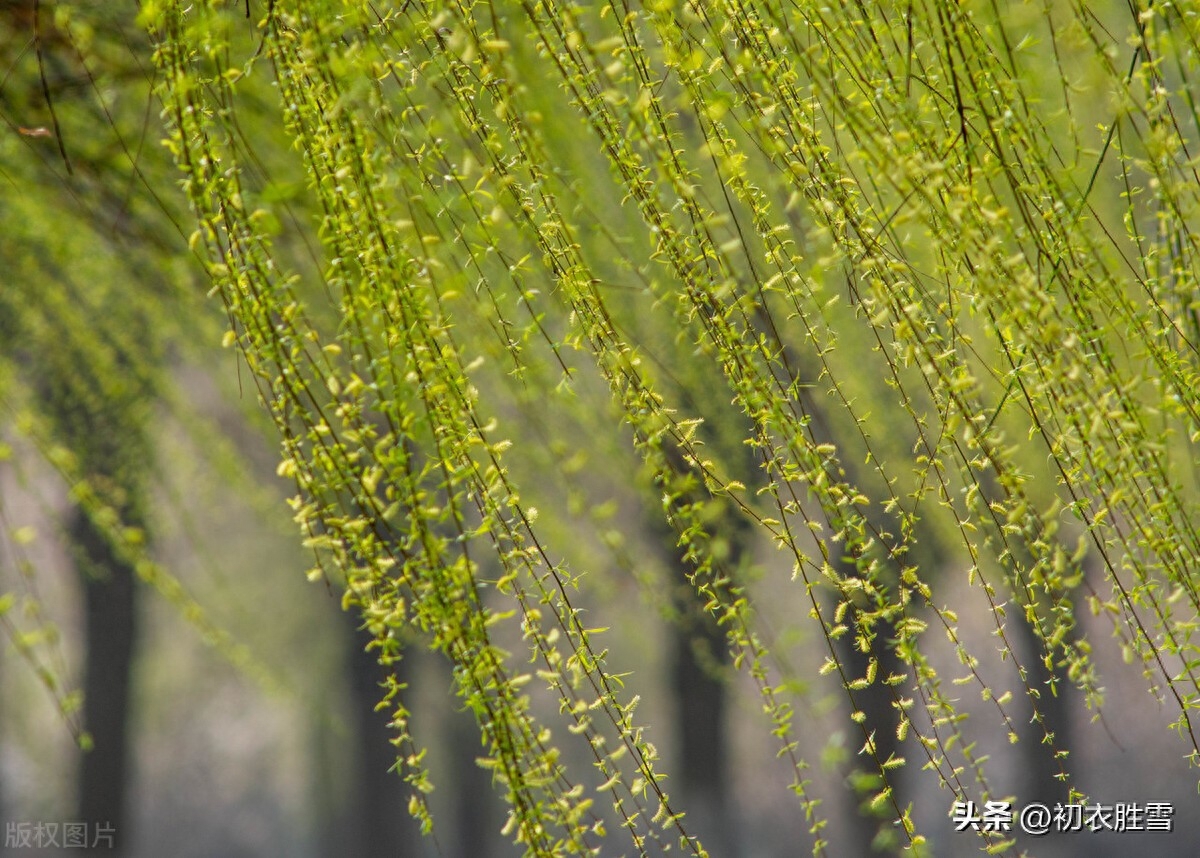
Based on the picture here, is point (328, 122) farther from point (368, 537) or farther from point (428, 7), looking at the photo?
point (368, 537)

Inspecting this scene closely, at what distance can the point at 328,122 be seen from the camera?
3.51 feet

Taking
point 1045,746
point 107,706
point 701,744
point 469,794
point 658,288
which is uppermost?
point 107,706

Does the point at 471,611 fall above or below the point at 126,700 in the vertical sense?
below

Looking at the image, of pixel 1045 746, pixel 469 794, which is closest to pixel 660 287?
pixel 1045 746

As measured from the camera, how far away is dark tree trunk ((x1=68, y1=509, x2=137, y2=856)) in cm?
704

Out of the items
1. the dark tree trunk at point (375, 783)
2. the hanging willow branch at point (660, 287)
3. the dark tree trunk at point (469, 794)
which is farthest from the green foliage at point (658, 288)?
the dark tree trunk at point (469, 794)

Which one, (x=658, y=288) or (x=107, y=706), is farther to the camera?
(x=107, y=706)

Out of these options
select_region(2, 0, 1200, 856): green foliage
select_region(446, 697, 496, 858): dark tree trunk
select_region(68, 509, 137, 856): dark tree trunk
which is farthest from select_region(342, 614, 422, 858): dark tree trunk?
select_region(2, 0, 1200, 856): green foliage

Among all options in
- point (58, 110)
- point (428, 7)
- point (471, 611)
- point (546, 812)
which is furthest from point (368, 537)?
point (58, 110)

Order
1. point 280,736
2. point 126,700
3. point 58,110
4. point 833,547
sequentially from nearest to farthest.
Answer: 1. point 58,110
2. point 833,547
3. point 126,700
4. point 280,736

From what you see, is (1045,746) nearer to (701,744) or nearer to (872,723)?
(872,723)

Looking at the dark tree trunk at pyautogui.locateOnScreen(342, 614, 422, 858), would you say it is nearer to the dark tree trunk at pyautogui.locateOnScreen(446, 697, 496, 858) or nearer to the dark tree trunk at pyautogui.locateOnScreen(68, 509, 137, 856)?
→ the dark tree trunk at pyautogui.locateOnScreen(446, 697, 496, 858)

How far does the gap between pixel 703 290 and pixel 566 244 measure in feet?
0.48

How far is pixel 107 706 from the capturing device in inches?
280
